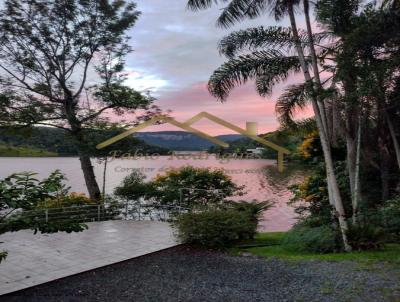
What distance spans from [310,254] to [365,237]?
3.45ft

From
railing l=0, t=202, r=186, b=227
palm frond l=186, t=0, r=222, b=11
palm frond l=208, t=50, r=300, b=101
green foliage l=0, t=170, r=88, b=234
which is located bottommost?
railing l=0, t=202, r=186, b=227

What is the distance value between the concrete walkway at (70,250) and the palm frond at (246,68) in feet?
11.0

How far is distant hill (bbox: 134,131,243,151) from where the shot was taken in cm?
1449

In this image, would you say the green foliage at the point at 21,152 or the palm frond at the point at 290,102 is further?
the green foliage at the point at 21,152

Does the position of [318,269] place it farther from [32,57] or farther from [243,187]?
[32,57]

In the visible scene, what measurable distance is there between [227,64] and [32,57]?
7377mm

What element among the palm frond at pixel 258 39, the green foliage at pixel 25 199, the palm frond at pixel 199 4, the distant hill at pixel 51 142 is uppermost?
the palm frond at pixel 199 4

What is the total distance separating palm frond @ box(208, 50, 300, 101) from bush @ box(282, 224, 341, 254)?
322cm

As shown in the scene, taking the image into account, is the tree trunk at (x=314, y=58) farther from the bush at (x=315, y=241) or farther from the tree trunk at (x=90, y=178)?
the tree trunk at (x=90, y=178)

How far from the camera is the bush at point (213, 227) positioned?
709 centimetres

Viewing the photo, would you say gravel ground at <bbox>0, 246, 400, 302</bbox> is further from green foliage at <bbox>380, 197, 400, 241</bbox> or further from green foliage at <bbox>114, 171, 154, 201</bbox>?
green foliage at <bbox>114, 171, 154, 201</bbox>

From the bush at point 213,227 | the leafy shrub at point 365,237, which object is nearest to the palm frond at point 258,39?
the bush at point 213,227

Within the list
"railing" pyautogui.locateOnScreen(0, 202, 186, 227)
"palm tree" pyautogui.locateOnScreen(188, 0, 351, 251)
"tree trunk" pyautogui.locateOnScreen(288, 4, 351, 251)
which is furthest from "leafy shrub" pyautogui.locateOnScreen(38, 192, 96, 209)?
"tree trunk" pyautogui.locateOnScreen(288, 4, 351, 251)

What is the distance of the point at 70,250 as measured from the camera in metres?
6.80
